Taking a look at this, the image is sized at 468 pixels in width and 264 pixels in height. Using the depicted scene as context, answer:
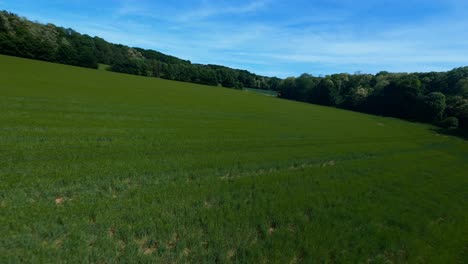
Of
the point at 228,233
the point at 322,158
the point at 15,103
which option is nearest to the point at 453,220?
the point at 322,158

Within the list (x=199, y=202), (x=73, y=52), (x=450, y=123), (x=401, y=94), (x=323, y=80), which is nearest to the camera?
(x=199, y=202)

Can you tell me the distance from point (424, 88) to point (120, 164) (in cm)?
9990

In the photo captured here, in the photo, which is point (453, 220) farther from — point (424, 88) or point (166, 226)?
point (424, 88)

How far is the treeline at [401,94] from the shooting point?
71625mm

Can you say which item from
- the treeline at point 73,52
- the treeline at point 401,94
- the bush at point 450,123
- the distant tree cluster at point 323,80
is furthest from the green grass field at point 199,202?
the treeline at point 401,94

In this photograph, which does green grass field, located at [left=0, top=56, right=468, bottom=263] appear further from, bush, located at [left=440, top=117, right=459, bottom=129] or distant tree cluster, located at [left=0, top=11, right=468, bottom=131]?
distant tree cluster, located at [left=0, top=11, right=468, bottom=131]

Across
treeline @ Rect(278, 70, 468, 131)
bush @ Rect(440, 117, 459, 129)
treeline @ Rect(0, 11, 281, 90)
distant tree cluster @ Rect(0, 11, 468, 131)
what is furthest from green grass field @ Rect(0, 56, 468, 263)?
treeline @ Rect(278, 70, 468, 131)

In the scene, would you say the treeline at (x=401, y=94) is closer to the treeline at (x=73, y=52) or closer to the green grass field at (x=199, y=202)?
the treeline at (x=73, y=52)

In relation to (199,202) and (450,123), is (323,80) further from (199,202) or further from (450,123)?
(199,202)

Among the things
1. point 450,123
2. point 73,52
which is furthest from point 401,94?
point 73,52

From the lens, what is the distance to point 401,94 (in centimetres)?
8438

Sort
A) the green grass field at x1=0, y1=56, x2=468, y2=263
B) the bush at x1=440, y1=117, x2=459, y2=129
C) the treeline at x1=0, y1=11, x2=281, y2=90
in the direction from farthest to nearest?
1. the treeline at x1=0, y1=11, x2=281, y2=90
2. the bush at x1=440, y1=117, x2=459, y2=129
3. the green grass field at x1=0, y1=56, x2=468, y2=263

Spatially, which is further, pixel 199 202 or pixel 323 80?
pixel 323 80

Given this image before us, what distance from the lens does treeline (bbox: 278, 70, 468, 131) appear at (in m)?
71.6
